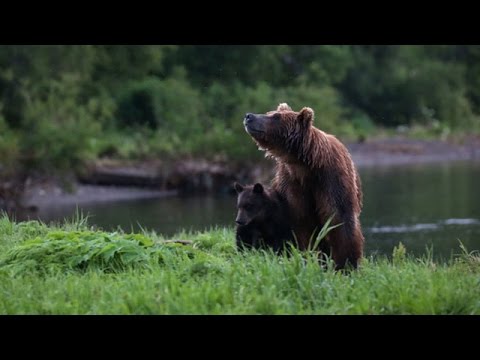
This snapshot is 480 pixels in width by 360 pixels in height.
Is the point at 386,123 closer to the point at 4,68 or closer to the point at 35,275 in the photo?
the point at 4,68

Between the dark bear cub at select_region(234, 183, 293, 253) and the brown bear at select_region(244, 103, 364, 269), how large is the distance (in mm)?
302

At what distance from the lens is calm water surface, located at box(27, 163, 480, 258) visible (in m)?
16.1

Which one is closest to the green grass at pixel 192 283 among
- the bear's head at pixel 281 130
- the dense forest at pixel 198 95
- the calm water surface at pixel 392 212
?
the bear's head at pixel 281 130

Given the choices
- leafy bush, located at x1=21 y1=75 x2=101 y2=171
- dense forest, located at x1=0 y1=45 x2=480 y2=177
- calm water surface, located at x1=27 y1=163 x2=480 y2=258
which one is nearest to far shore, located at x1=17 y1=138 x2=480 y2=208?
dense forest, located at x1=0 y1=45 x2=480 y2=177

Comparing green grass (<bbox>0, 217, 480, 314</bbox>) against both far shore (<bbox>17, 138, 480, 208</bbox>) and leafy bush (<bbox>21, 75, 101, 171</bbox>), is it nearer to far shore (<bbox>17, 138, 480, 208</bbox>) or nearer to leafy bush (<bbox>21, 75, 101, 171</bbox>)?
far shore (<bbox>17, 138, 480, 208</bbox>)

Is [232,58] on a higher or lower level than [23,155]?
higher

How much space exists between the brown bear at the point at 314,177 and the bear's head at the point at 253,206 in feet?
1.45

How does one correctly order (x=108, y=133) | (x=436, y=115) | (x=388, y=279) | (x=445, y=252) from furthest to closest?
(x=436, y=115) → (x=108, y=133) → (x=445, y=252) → (x=388, y=279)

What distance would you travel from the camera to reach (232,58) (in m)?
41.9

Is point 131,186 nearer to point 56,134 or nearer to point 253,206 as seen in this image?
point 56,134

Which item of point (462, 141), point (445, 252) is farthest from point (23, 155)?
point (462, 141)
